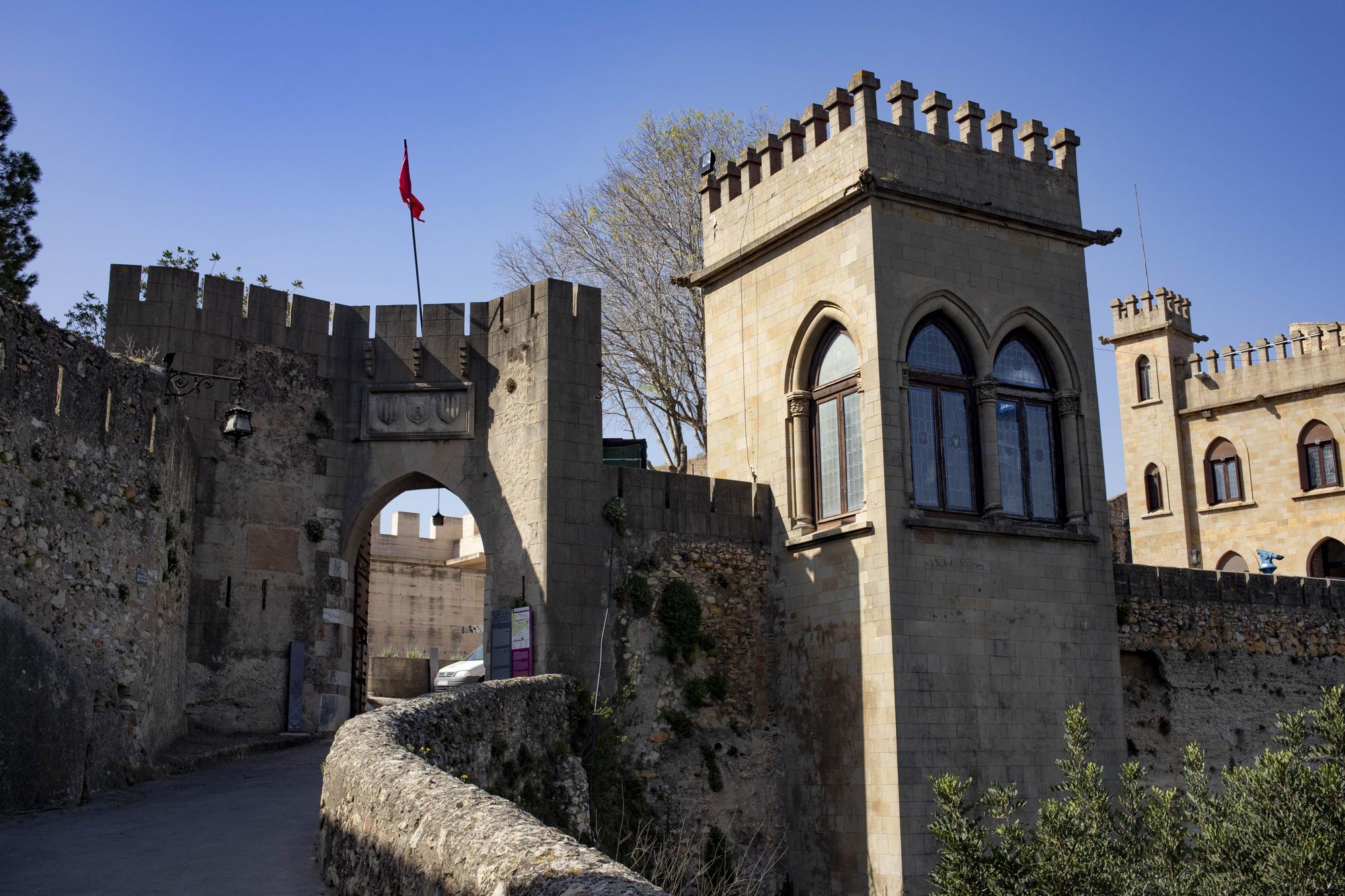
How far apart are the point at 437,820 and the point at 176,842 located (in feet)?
14.1

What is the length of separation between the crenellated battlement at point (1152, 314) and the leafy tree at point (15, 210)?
2739 cm

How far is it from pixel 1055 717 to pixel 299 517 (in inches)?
390

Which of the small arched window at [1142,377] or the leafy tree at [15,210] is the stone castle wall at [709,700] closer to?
the leafy tree at [15,210]

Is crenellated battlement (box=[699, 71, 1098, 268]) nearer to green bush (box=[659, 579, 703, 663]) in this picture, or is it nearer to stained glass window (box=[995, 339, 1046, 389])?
stained glass window (box=[995, 339, 1046, 389])

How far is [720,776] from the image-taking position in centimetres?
1684

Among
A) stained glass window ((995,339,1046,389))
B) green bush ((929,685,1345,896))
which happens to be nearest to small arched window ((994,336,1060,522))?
stained glass window ((995,339,1046,389))

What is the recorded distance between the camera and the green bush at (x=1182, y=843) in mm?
12602

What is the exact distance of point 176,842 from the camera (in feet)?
32.8

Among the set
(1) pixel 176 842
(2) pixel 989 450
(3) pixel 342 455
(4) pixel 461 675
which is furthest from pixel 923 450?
(1) pixel 176 842

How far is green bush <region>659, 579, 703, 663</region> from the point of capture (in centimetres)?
1697

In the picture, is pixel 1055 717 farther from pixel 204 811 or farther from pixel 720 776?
pixel 204 811

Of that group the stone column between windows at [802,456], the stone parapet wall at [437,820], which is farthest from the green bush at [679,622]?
the stone parapet wall at [437,820]

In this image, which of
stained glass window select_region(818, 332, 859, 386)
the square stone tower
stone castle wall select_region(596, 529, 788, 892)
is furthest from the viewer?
stained glass window select_region(818, 332, 859, 386)

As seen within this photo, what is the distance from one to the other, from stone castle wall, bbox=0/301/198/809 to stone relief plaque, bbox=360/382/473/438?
2912mm
